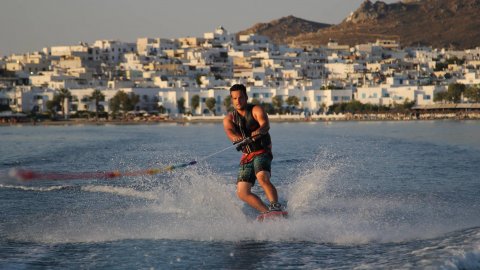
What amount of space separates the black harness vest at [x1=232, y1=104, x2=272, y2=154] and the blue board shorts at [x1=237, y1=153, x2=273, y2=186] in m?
0.12

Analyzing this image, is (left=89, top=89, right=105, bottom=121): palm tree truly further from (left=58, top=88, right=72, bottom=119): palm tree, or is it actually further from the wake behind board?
the wake behind board

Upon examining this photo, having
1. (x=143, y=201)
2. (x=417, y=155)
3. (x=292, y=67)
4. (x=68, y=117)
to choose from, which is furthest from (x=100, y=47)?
(x=143, y=201)

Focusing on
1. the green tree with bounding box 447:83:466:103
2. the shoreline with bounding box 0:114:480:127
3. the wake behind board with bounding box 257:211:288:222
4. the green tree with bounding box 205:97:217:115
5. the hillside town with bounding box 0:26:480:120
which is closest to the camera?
the wake behind board with bounding box 257:211:288:222

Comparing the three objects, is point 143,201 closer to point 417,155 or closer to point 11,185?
point 11,185

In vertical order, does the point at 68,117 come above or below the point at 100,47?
below

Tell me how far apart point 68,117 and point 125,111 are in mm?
7019

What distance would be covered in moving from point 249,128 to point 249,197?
2.94ft

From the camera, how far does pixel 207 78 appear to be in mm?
120750

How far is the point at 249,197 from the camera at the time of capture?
11.9m

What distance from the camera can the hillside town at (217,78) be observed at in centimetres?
10369

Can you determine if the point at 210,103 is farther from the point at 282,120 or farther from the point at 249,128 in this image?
the point at 249,128

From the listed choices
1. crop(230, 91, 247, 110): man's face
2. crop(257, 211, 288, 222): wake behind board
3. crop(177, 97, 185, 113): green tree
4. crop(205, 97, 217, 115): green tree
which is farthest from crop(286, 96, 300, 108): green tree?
crop(257, 211, 288, 222): wake behind board

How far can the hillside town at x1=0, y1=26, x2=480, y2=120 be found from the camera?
10369 centimetres

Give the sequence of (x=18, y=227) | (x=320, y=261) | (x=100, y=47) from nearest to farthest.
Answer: (x=320, y=261) → (x=18, y=227) → (x=100, y=47)
